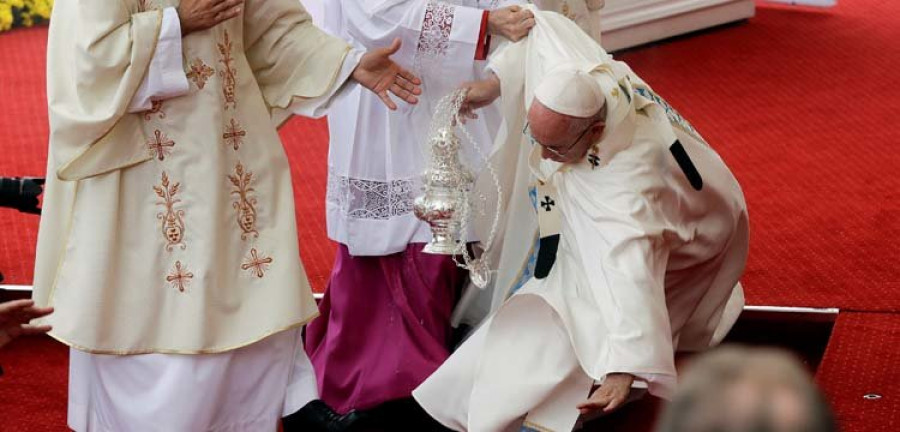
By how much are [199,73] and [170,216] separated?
0.37 meters

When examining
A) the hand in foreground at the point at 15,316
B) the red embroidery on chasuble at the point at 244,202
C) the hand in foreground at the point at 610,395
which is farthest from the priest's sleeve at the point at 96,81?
the hand in foreground at the point at 610,395

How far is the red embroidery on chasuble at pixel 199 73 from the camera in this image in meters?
3.59

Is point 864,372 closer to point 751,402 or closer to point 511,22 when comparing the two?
point 511,22

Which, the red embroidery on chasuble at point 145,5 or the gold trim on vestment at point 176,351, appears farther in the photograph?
A: the gold trim on vestment at point 176,351

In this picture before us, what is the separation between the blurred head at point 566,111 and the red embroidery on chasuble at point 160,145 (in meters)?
0.90

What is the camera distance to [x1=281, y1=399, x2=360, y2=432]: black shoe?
4.18 meters

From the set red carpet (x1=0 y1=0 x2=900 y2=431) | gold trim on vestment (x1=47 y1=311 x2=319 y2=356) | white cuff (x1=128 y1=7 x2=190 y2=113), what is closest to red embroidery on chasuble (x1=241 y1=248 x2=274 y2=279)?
gold trim on vestment (x1=47 y1=311 x2=319 y2=356)

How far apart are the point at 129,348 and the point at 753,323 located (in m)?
2.10

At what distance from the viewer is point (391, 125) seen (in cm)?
428

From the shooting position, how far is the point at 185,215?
3658mm

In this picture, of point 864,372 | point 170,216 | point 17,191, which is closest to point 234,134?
point 170,216

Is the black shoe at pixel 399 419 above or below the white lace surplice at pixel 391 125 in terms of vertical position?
below

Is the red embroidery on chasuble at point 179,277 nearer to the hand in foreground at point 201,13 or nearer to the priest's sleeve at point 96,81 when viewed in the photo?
the priest's sleeve at point 96,81

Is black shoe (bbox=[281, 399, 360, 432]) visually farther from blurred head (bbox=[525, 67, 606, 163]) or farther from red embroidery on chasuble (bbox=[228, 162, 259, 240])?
blurred head (bbox=[525, 67, 606, 163])
